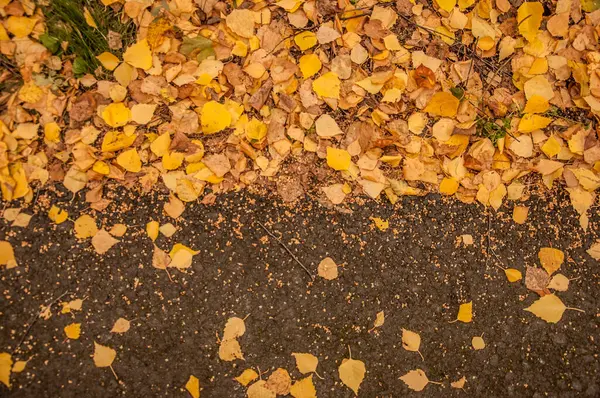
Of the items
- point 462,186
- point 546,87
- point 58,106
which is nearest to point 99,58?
point 58,106

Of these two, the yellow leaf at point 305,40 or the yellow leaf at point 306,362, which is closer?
the yellow leaf at point 306,362

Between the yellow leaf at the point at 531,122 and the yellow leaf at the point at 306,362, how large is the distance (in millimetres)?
1277

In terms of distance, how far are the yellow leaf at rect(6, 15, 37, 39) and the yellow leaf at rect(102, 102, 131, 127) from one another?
0.44 metres

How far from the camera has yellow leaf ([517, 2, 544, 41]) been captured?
194 cm

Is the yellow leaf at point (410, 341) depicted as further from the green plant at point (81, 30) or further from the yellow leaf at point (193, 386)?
the green plant at point (81, 30)

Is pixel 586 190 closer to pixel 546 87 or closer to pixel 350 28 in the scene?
pixel 546 87

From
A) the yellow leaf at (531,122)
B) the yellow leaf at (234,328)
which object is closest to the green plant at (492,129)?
the yellow leaf at (531,122)

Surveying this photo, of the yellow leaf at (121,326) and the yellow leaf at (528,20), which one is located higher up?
the yellow leaf at (528,20)

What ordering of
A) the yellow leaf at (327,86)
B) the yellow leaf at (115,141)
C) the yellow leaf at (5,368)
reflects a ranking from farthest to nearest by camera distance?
1. the yellow leaf at (327,86)
2. the yellow leaf at (115,141)
3. the yellow leaf at (5,368)

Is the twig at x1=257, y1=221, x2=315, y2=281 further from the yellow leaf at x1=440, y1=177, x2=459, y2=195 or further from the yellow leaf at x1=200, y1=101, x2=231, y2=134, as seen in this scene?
the yellow leaf at x1=440, y1=177, x2=459, y2=195

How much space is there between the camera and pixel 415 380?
1795 mm

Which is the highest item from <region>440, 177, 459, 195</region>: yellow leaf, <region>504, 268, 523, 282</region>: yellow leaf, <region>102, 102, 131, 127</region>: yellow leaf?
<region>102, 102, 131, 127</region>: yellow leaf

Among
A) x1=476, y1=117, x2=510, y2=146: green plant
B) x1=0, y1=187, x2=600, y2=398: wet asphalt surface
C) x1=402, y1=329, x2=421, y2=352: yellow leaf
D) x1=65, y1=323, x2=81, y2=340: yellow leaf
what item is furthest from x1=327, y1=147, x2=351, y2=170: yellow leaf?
x1=65, y1=323, x2=81, y2=340: yellow leaf

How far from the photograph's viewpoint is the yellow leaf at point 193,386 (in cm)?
171
